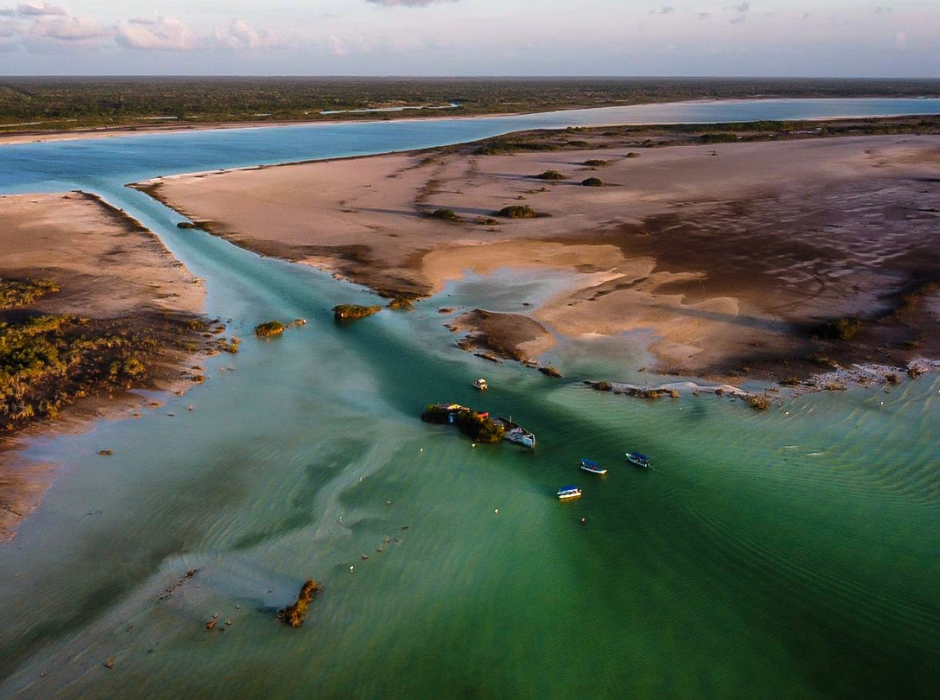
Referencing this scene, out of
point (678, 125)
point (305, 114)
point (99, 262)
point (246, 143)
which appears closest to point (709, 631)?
point (99, 262)

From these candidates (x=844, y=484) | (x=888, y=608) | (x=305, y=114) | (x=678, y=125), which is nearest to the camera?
(x=888, y=608)

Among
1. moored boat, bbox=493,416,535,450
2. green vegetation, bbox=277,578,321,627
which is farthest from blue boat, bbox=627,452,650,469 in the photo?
green vegetation, bbox=277,578,321,627

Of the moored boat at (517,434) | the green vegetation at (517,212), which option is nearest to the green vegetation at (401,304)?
the moored boat at (517,434)

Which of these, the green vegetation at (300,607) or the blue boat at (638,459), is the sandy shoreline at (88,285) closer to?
the green vegetation at (300,607)

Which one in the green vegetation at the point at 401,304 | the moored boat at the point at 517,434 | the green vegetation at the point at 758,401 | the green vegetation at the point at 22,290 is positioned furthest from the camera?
the green vegetation at the point at 401,304

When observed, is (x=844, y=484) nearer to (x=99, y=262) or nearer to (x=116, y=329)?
(x=116, y=329)

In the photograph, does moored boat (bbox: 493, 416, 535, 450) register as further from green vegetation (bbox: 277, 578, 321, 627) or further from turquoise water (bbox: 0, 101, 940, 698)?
green vegetation (bbox: 277, 578, 321, 627)
